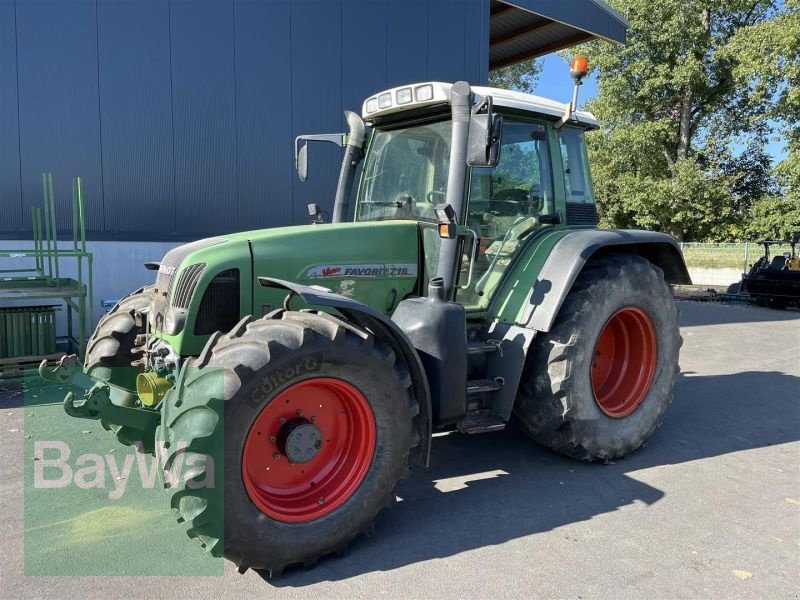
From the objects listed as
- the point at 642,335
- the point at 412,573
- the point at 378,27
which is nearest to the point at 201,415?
the point at 412,573

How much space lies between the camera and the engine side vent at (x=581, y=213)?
4.75 meters

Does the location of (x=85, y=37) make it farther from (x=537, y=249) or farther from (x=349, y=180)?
(x=537, y=249)

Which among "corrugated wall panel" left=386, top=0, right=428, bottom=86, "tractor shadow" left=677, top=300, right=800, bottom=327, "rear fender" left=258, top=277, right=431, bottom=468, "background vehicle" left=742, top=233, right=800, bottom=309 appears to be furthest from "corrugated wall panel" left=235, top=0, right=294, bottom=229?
"background vehicle" left=742, top=233, right=800, bottom=309

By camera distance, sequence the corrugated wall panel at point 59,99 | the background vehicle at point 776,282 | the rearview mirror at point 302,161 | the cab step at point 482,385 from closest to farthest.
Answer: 1. the cab step at point 482,385
2. the rearview mirror at point 302,161
3. the corrugated wall panel at point 59,99
4. the background vehicle at point 776,282

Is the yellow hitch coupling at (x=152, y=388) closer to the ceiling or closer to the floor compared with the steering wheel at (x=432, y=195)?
closer to the floor

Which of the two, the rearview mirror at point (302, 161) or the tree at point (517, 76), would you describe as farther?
the tree at point (517, 76)

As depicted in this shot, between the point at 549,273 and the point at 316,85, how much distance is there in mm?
6798

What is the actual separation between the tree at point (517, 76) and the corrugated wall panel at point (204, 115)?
2046cm

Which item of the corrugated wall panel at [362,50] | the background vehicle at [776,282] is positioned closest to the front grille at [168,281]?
the corrugated wall panel at [362,50]

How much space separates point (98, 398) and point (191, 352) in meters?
0.57

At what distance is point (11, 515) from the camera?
11.7 ft

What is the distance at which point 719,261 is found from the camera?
2130 centimetres

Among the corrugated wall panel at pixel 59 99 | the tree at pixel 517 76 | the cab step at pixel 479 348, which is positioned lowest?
the cab step at pixel 479 348

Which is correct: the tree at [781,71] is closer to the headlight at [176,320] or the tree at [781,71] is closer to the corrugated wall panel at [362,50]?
the corrugated wall panel at [362,50]
